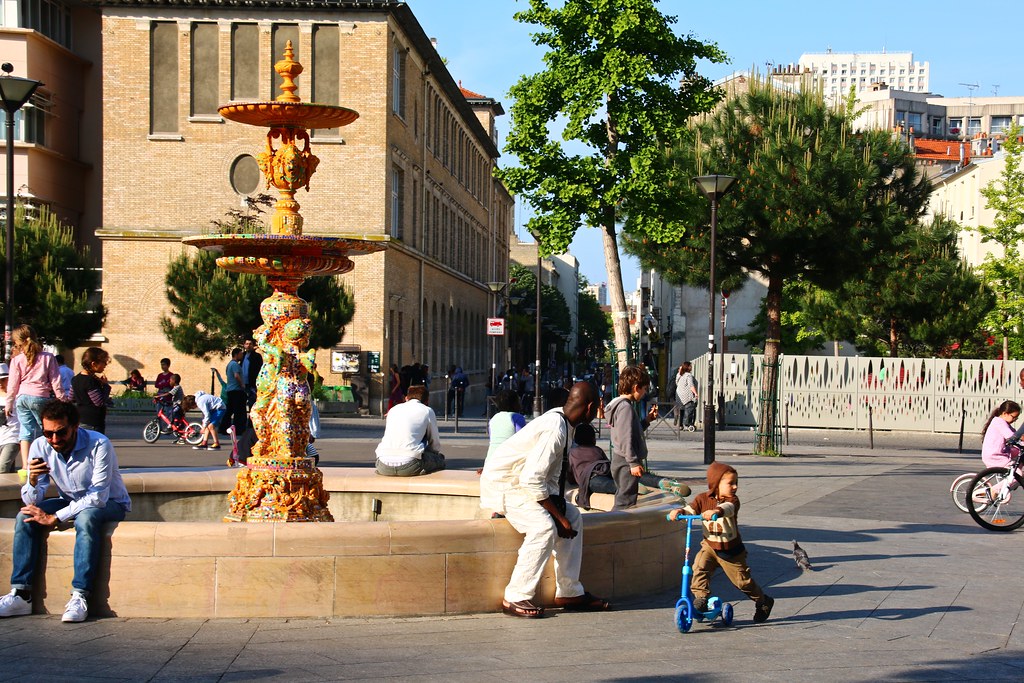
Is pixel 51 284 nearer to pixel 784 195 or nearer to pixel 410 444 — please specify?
pixel 784 195

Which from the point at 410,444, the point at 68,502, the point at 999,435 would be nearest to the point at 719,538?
the point at 68,502

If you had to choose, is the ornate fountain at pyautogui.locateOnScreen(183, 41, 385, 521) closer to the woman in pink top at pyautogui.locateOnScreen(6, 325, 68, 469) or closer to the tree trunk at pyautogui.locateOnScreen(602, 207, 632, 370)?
the woman in pink top at pyautogui.locateOnScreen(6, 325, 68, 469)

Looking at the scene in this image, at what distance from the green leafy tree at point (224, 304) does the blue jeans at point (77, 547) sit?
2612 centimetres

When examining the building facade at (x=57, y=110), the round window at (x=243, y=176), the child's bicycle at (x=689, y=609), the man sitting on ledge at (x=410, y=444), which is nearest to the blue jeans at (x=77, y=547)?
the child's bicycle at (x=689, y=609)

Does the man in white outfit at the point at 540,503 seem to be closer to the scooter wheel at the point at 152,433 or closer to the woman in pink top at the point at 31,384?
the woman in pink top at the point at 31,384

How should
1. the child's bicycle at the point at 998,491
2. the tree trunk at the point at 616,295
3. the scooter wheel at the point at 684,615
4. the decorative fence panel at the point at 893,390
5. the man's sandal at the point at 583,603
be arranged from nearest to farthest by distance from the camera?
the scooter wheel at the point at 684,615
the man's sandal at the point at 583,603
the child's bicycle at the point at 998,491
the tree trunk at the point at 616,295
the decorative fence panel at the point at 893,390

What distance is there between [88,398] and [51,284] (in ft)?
76.9

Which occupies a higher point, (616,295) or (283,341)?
(616,295)

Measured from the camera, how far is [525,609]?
7.93m

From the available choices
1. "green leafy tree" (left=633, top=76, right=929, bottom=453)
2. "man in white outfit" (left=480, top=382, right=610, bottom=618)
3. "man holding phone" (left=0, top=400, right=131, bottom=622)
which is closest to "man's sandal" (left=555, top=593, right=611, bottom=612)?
"man in white outfit" (left=480, top=382, right=610, bottom=618)

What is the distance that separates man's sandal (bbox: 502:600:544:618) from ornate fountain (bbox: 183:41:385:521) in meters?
2.27

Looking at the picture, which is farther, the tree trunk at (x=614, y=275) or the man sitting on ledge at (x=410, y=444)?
the tree trunk at (x=614, y=275)

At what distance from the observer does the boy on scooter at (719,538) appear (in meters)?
7.81

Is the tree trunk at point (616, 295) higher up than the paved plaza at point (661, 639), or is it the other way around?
the tree trunk at point (616, 295)
